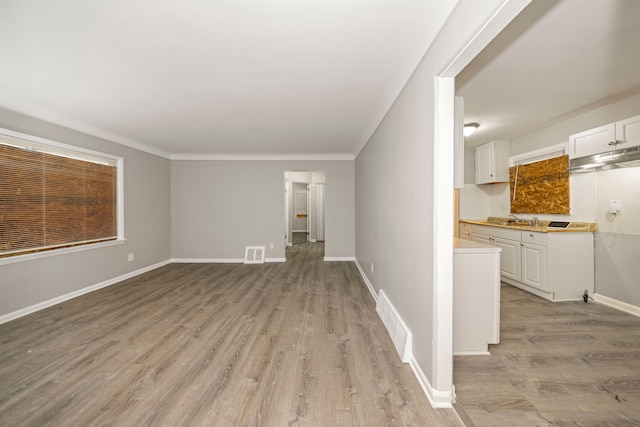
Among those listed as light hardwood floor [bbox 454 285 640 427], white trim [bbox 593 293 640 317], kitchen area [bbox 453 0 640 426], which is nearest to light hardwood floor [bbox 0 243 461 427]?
light hardwood floor [bbox 454 285 640 427]

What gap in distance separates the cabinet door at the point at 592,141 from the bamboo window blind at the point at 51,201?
676cm

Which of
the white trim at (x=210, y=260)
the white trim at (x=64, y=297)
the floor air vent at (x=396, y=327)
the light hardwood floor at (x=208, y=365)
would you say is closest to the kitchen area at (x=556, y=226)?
the floor air vent at (x=396, y=327)

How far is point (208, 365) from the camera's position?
1.96 m

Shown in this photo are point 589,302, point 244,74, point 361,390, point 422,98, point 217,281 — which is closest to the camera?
point 361,390

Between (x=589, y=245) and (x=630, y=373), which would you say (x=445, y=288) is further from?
(x=589, y=245)

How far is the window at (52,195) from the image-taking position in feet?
9.04

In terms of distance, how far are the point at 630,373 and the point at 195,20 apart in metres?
3.90

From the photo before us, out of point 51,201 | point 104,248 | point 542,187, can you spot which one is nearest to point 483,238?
point 542,187

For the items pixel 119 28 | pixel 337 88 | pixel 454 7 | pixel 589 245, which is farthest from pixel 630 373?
pixel 119 28

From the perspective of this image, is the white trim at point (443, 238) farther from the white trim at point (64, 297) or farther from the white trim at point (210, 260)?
the white trim at point (210, 260)

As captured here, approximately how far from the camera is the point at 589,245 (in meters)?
3.20

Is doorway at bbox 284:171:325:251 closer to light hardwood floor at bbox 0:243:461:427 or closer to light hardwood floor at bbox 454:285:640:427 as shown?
light hardwood floor at bbox 0:243:461:427

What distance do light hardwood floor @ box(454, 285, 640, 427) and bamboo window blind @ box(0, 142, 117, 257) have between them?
183 inches

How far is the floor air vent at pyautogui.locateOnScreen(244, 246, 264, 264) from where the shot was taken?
5.61 metres
